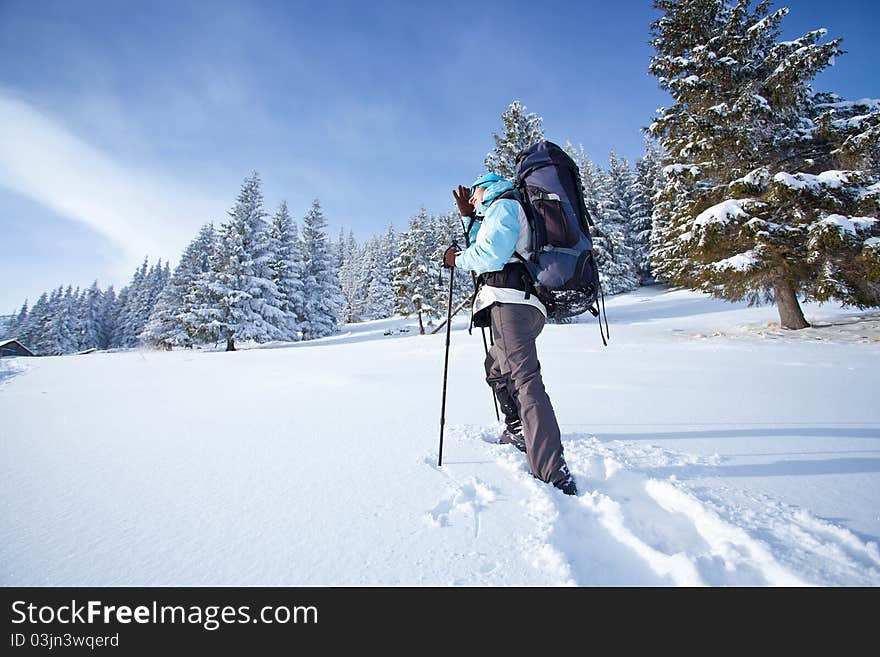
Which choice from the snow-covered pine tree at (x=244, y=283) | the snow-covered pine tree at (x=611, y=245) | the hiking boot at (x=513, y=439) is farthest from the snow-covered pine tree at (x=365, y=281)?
the hiking boot at (x=513, y=439)

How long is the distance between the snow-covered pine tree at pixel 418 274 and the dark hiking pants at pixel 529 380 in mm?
28635

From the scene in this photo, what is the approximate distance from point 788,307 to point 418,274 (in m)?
25.5

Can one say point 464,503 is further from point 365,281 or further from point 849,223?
point 365,281

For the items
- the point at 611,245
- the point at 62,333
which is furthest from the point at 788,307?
the point at 62,333

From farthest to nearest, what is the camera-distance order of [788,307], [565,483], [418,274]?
[418,274] → [788,307] → [565,483]

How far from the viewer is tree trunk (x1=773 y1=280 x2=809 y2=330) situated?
409 inches

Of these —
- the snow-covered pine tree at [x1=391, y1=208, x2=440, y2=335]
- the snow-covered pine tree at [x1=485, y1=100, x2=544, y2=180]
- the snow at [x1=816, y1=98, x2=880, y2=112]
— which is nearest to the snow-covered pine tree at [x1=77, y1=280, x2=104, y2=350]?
the snow-covered pine tree at [x1=391, y1=208, x2=440, y2=335]

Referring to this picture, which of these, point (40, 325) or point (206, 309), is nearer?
point (206, 309)

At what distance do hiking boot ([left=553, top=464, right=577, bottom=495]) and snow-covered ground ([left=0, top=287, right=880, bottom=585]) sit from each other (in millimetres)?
57

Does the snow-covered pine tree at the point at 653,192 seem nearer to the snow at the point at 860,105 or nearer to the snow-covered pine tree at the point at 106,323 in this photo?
the snow at the point at 860,105

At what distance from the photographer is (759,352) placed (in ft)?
22.7

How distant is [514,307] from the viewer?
2381mm

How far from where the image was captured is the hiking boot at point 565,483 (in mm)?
1925

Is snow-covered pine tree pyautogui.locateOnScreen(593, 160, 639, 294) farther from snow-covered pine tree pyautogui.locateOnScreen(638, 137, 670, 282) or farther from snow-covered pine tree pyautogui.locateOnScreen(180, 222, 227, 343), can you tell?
snow-covered pine tree pyautogui.locateOnScreen(180, 222, 227, 343)
